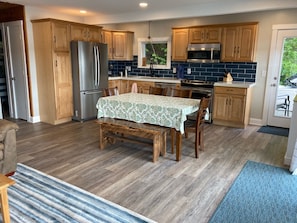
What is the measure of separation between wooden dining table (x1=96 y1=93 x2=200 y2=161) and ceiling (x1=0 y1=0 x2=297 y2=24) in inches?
82.4

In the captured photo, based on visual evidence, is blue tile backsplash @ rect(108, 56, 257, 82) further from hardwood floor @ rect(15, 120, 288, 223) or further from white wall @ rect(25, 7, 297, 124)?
Answer: hardwood floor @ rect(15, 120, 288, 223)

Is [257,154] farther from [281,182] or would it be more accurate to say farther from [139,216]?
[139,216]

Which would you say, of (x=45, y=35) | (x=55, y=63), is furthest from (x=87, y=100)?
(x=45, y=35)

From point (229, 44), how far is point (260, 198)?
148 inches

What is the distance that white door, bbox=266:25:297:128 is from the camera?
16.4 ft

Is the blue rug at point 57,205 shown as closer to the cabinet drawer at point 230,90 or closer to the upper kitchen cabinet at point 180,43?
the cabinet drawer at point 230,90

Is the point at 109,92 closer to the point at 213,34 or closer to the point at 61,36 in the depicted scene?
the point at 61,36

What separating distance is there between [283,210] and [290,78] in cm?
363

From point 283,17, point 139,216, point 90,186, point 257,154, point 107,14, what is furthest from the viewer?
point 107,14

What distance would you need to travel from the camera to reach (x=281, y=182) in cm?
289

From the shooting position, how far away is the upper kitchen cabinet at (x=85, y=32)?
17.7 ft

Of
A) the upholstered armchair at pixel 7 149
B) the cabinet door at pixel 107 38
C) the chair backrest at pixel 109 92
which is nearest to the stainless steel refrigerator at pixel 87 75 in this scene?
the cabinet door at pixel 107 38

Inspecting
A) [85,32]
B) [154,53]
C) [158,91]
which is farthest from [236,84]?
[85,32]

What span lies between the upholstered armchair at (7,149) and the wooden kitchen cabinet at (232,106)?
4003mm
